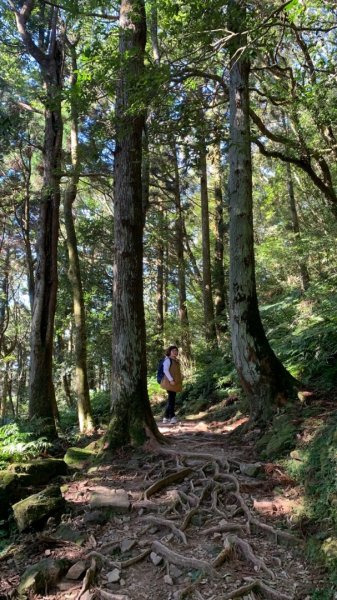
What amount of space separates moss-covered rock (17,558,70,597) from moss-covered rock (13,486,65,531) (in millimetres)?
967

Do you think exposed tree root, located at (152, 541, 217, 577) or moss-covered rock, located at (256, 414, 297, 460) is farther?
moss-covered rock, located at (256, 414, 297, 460)

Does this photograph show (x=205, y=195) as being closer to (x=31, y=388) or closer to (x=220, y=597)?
(x=31, y=388)

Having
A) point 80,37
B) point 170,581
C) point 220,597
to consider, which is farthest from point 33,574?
point 80,37

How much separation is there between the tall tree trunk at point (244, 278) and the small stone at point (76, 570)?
3.34 m

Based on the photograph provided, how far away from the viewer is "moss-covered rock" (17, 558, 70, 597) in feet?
12.6

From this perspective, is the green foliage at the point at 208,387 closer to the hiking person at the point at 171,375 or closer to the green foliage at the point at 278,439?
the hiking person at the point at 171,375

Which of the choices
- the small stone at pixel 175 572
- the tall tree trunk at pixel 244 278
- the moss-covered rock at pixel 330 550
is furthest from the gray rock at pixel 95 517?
the tall tree trunk at pixel 244 278

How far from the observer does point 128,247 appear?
7.60 m

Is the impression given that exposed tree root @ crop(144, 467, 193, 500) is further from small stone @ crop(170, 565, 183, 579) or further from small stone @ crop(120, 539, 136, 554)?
small stone @ crop(170, 565, 183, 579)

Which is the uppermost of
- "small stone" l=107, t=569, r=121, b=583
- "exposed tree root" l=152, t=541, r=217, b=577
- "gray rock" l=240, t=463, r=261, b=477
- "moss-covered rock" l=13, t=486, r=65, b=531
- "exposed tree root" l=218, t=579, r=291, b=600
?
"gray rock" l=240, t=463, r=261, b=477

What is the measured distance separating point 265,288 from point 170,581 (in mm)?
19057

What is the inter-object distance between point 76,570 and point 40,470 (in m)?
2.56

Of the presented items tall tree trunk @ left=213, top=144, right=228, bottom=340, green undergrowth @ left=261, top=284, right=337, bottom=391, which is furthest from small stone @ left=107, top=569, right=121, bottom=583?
tall tree trunk @ left=213, top=144, right=228, bottom=340

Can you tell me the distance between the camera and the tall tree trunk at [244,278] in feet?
21.5
